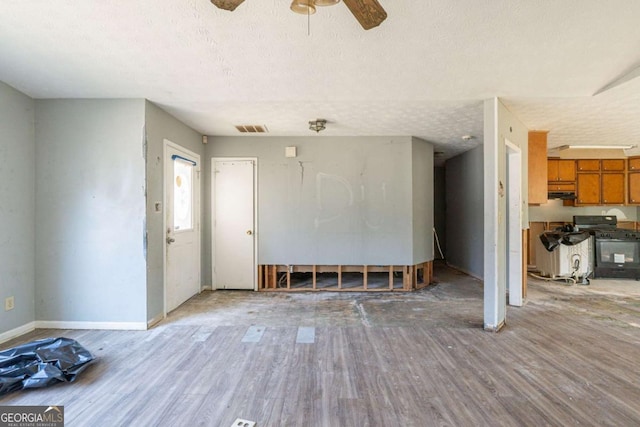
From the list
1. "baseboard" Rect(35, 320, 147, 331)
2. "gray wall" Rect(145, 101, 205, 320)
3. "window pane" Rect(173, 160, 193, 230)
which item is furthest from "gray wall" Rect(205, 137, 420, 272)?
"baseboard" Rect(35, 320, 147, 331)

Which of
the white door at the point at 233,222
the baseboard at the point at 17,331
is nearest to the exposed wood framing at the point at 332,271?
the white door at the point at 233,222

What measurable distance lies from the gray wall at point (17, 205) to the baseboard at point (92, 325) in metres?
0.14

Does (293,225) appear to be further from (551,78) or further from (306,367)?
(551,78)

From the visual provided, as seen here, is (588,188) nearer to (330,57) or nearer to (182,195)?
(330,57)

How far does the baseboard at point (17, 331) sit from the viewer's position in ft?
9.37

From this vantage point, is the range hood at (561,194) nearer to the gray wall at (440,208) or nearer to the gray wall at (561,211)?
the gray wall at (561,211)

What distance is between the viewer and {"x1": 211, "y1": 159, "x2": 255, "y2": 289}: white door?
480cm

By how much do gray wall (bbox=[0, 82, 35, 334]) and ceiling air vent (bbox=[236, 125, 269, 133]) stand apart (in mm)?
2261

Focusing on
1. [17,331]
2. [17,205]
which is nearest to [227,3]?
[17,205]

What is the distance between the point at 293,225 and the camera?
15.9 feet

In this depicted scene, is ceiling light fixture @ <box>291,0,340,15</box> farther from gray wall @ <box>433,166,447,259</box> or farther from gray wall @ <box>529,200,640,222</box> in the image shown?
gray wall @ <box>433,166,447,259</box>

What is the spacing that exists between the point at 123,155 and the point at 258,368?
2.64m

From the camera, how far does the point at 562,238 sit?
17.1ft

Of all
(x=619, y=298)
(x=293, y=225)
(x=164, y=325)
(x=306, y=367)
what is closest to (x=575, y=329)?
(x=619, y=298)
